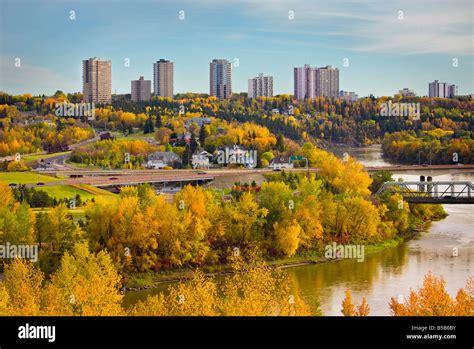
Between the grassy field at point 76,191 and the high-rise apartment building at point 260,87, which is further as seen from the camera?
the high-rise apartment building at point 260,87

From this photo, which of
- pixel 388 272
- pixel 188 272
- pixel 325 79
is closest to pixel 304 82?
pixel 325 79

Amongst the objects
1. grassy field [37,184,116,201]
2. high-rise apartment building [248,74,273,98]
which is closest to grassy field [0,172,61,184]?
grassy field [37,184,116,201]

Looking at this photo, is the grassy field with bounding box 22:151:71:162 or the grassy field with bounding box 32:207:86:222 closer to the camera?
the grassy field with bounding box 32:207:86:222

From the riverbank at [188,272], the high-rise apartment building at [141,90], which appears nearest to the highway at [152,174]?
the riverbank at [188,272]

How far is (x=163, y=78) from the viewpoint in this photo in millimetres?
19016

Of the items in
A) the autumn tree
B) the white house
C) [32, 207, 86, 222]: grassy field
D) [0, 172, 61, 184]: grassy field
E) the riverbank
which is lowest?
the riverbank

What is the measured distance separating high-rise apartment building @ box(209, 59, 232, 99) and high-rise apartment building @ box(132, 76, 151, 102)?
65.2 inches

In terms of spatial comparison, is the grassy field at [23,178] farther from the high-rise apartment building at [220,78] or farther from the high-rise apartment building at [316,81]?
the high-rise apartment building at [316,81]

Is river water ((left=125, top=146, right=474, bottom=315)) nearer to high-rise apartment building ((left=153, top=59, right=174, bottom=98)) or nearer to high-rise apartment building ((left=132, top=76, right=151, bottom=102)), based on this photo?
high-rise apartment building ((left=153, top=59, right=174, bottom=98))

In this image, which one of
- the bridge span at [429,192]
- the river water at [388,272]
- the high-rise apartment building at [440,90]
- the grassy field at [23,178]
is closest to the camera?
the river water at [388,272]

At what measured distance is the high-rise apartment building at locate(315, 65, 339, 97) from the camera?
19.9 metres

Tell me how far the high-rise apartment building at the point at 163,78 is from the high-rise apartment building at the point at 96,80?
42.9 inches

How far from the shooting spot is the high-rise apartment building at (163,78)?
55.7 ft

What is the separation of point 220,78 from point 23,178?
7900mm
